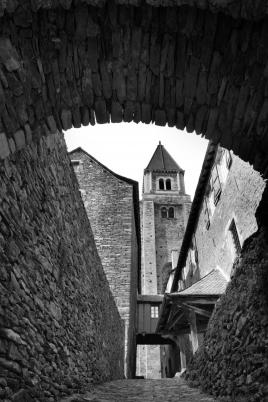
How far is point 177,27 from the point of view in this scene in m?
2.57

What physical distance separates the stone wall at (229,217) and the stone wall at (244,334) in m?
4.15

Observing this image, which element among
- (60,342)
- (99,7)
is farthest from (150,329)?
(99,7)

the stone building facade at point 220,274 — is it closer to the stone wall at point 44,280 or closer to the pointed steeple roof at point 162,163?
the stone wall at point 44,280

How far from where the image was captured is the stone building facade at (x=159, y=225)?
30.3 metres

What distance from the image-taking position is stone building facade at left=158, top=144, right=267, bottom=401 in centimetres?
409

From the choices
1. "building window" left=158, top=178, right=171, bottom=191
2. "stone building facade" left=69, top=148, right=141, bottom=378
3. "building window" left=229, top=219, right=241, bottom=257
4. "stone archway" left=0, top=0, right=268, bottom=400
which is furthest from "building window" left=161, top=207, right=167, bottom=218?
"stone archway" left=0, top=0, right=268, bottom=400

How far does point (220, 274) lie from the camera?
1181 centimetres

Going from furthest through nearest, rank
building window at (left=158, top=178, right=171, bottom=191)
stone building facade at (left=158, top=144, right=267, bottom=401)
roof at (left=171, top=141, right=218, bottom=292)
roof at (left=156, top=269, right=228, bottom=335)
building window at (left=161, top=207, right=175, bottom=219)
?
building window at (left=158, top=178, right=171, bottom=191) < building window at (left=161, top=207, right=175, bottom=219) < roof at (left=171, top=141, right=218, bottom=292) < roof at (left=156, top=269, right=228, bottom=335) < stone building facade at (left=158, top=144, right=267, bottom=401)

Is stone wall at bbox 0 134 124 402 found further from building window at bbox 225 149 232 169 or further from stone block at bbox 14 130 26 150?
building window at bbox 225 149 232 169

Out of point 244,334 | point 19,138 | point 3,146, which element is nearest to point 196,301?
point 244,334

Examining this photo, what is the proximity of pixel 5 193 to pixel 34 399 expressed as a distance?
80.4 inches

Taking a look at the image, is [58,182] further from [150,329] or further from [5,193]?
[150,329]

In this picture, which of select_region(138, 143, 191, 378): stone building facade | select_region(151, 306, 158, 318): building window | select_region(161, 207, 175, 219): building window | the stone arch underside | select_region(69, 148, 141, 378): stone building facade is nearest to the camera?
the stone arch underside

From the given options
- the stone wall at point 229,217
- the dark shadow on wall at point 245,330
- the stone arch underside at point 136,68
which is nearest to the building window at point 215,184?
the stone wall at point 229,217
